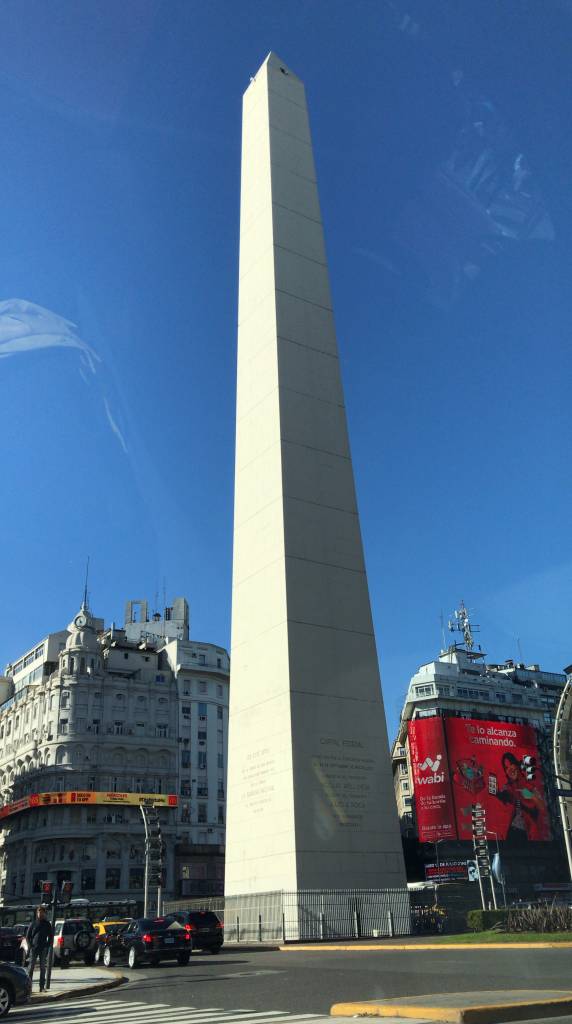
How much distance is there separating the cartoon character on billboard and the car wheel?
85.8m

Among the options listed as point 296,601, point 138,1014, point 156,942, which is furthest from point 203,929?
point 138,1014

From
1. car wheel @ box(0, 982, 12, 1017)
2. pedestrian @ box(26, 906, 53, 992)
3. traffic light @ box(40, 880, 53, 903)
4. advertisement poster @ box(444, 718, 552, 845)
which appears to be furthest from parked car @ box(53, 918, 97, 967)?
advertisement poster @ box(444, 718, 552, 845)

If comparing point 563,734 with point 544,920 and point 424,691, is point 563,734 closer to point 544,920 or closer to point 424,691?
point 544,920

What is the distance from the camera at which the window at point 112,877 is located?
3100 inches

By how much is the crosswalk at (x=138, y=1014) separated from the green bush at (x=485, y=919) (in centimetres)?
1504

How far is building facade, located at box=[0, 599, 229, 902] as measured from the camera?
7988 cm

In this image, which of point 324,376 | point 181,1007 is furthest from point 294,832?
point 324,376

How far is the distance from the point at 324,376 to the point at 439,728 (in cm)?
6415

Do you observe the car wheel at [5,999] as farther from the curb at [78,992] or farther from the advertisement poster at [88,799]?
the advertisement poster at [88,799]

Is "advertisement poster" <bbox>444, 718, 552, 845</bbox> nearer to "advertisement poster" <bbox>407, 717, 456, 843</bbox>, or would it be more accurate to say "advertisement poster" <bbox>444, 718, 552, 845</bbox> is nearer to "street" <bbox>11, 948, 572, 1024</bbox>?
"advertisement poster" <bbox>407, 717, 456, 843</bbox>

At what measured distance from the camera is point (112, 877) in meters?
79.3

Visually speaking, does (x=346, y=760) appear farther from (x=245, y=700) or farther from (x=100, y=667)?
Answer: (x=100, y=667)

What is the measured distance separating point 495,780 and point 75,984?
264ft

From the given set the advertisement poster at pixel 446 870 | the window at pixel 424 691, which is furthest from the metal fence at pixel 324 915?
the window at pixel 424 691
